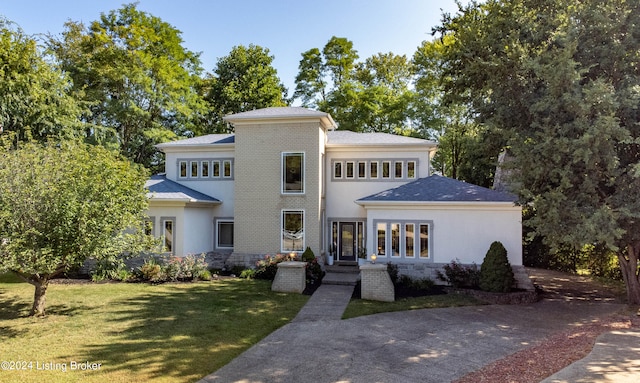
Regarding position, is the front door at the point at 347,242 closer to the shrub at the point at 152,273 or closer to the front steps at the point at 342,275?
the front steps at the point at 342,275

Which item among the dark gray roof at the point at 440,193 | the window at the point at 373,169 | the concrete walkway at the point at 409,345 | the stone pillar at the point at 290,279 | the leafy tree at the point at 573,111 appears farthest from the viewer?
the window at the point at 373,169

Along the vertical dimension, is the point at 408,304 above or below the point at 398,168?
below

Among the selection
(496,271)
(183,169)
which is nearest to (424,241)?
(496,271)

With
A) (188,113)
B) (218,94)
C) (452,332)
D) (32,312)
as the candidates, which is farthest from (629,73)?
(218,94)

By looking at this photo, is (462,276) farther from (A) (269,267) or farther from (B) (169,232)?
(B) (169,232)

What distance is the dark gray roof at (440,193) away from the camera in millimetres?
15633

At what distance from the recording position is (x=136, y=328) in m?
9.49

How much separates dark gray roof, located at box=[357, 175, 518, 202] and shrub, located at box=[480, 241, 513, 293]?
2326 millimetres

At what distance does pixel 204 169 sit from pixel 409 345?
51.0ft

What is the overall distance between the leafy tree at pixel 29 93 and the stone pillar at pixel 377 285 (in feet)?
61.9

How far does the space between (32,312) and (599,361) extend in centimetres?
1439

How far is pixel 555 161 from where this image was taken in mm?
10758

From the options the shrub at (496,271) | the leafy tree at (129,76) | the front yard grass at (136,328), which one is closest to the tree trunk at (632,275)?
the shrub at (496,271)

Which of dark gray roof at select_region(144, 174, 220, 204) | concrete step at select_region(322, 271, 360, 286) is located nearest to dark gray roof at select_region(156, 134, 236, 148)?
dark gray roof at select_region(144, 174, 220, 204)
